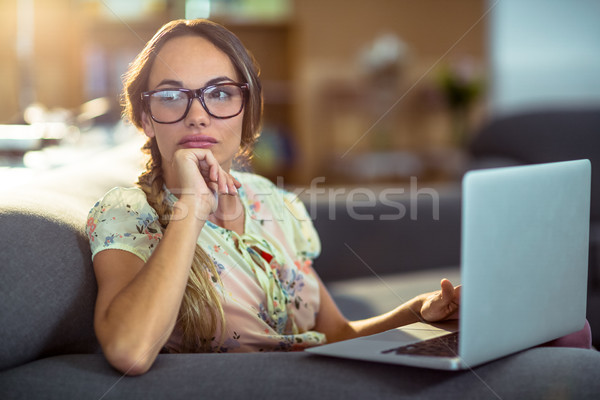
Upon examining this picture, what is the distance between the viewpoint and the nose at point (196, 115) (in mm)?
764

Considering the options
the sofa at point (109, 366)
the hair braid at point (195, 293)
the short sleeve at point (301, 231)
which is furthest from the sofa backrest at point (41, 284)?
the short sleeve at point (301, 231)

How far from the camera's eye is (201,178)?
0.74 metres

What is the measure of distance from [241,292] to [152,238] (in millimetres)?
153

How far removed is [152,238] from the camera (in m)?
0.78

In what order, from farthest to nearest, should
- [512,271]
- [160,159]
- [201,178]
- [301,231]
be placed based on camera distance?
[301,231] → [160,159] → [201,178] → [512,271]

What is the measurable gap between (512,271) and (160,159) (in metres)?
0.50

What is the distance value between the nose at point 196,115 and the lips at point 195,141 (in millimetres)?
17

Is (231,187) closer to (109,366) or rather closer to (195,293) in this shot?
(195,293)

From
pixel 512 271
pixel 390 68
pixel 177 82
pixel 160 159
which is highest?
pixel 390 68

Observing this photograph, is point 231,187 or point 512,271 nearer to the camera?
point 512,271

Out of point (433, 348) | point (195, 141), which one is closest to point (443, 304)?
Answer: point (433, 348)

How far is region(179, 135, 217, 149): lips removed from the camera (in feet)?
2.55

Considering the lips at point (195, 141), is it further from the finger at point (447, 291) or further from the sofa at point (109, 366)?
the finger at point (447, 291)

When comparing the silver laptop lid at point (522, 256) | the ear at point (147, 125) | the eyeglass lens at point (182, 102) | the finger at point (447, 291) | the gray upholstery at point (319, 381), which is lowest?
the gray upholstery at point (319, 381)
